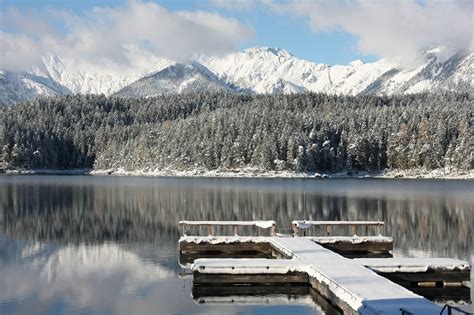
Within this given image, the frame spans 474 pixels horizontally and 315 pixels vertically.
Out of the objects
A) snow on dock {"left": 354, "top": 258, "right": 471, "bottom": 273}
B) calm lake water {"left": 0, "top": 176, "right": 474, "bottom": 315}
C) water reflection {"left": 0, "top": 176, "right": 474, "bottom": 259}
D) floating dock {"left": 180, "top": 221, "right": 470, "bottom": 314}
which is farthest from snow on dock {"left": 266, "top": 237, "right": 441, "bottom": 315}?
water reflection {"left": 0, "top": 176, "right": 474, "bottom": 259}

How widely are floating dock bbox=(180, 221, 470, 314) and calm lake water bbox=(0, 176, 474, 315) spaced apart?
5.66 ft

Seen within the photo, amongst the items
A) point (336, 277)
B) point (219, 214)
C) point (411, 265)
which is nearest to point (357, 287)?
point (336, 277)

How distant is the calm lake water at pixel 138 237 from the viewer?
100ft

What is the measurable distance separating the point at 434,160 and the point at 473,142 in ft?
38.0

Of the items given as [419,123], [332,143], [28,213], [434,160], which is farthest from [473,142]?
[28,213]

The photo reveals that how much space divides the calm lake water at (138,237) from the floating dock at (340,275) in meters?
1.72

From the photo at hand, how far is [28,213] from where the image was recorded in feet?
233

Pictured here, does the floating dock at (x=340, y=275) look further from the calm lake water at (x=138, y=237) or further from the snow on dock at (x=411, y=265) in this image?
the calm lake water at (x=138, y=237)

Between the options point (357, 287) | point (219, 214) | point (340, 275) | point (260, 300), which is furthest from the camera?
point (219, 214)

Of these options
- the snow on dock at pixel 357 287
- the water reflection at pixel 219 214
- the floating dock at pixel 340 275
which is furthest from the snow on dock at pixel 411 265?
the water reflection at pixel 219 214

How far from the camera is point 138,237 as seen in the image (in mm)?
52156

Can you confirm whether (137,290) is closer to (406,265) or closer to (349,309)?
(349,309)

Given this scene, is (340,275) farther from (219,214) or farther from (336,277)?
(219,214)

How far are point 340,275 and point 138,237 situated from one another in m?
25.8
